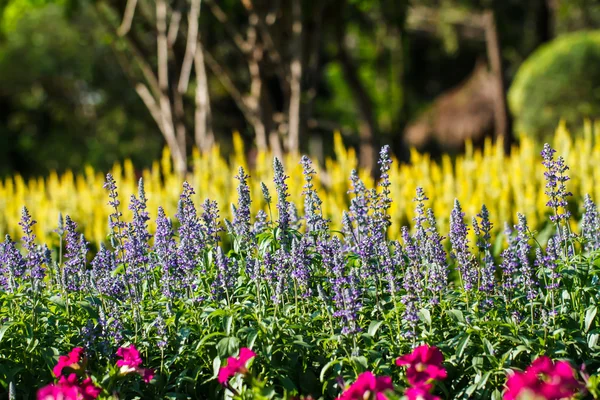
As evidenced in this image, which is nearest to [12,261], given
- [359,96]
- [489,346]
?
[489,346]

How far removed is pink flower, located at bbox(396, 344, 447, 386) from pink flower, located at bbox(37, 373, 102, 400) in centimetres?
114

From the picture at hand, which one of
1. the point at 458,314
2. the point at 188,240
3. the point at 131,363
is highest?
the point at 188,240

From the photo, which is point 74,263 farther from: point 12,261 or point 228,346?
point 228,346

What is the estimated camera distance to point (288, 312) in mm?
3764

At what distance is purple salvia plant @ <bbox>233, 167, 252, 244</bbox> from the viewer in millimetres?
3846

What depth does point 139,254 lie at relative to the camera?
12.8 ft

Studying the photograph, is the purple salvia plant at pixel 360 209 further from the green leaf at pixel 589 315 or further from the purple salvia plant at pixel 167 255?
the green leaf at pixel 589 315

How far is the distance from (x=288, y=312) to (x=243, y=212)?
52 cm

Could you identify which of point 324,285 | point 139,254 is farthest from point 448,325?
point 139,254

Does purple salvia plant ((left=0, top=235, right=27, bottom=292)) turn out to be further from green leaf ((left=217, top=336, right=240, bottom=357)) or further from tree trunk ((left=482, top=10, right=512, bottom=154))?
tree trunk ((left=482, top=10, right=512, bottom=154))

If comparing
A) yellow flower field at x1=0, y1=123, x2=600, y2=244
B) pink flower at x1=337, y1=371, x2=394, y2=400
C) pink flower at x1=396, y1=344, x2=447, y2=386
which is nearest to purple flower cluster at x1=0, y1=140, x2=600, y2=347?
pink flower at x1=396, y1=344, x2=447, y2=386

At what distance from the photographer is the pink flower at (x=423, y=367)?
2.84m

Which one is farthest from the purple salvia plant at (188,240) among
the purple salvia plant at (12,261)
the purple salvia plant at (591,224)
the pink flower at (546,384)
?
the purple salvia plant at (591,224)

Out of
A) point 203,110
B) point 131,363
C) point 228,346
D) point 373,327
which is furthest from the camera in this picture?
point 203,110
